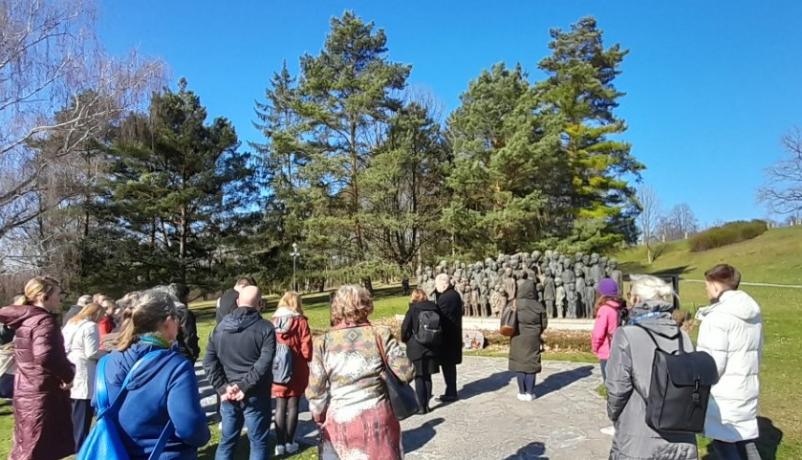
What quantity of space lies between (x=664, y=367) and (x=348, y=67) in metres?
26.5

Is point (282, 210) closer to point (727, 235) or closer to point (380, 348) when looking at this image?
point (380, 348)

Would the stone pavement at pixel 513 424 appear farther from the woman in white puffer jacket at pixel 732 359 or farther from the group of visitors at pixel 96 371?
the group of visitors at pixel 96 371

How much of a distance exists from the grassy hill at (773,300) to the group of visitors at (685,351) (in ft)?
5.81

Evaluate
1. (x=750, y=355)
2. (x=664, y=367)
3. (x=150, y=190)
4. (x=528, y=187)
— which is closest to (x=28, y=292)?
(x=664, y=367)

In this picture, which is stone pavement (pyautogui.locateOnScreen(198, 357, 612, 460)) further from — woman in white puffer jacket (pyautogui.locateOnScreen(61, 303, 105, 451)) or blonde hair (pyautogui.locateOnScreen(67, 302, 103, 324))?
blonde hair (pyautogui.locateOnScreen(67, 302, 103, 324))

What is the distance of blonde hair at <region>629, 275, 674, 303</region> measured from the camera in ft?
9.39

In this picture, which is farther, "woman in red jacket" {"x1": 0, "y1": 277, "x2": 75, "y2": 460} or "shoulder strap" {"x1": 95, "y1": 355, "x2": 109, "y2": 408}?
"woman in red jacket" {"x1": 0, "y1": 277, "x2": 75, "y2": 460}

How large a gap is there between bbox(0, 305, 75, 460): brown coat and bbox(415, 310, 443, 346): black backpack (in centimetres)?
324

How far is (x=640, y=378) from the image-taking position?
8.93ft

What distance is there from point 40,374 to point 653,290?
4484mm

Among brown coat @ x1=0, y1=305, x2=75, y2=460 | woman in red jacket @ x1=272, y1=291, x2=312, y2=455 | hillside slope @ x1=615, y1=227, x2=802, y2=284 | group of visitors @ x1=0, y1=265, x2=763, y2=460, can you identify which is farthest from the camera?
hillside slope @ x1=615, y1=227, x2=802, y2=284

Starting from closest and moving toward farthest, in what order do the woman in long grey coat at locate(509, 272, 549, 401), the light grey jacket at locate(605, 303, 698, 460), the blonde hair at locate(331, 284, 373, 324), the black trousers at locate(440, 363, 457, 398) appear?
the light grey jacket at locate(605, 303, 698, 460) → the blonde hair at locate(331, 284, 373, 324) → the woman in long grey coat at locate(509, 272, 549, 401) → the black trousers at locate(440, 363, 457, 398)

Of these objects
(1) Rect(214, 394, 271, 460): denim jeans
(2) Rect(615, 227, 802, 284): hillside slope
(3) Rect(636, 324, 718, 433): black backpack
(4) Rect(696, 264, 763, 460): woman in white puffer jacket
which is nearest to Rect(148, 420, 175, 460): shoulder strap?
(1) Rect(214, 394, 271, 460): denim jeans

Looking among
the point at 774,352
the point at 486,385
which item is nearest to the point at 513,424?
the point at 486,385
